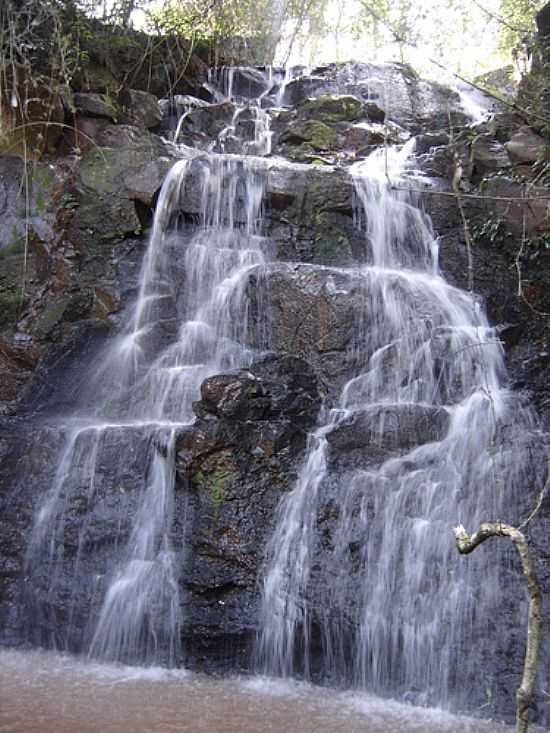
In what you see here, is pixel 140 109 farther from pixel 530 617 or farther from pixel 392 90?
pixel 530 617

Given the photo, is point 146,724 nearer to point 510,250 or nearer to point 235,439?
point 235,439

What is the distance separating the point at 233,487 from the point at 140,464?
81 centimetres

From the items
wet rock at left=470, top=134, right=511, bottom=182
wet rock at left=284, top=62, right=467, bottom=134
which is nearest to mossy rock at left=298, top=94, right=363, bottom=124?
wet rock at left=284, top=62, right=467, bottom=134

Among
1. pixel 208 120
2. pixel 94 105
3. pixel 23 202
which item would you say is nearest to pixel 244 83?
pixel 208 120

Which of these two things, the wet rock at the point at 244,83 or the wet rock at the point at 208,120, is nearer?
the wet rock at the point at 208,120

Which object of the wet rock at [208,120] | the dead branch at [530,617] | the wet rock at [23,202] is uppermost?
the wet rock at [208,120]

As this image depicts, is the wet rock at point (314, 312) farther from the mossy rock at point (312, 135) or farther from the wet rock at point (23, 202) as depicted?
the mossy rock at point (312, 135)

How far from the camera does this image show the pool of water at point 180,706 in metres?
3.90

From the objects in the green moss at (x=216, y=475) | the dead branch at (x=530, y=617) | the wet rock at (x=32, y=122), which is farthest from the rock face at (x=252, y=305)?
the dead branch at (x=530, y=617)

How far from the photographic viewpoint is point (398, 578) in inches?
199

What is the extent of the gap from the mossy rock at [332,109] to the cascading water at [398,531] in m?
5.80

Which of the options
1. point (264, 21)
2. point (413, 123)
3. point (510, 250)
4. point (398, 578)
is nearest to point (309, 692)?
point (398, 578)

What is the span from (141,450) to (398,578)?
2229 millimetres

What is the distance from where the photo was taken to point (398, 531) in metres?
5.25
